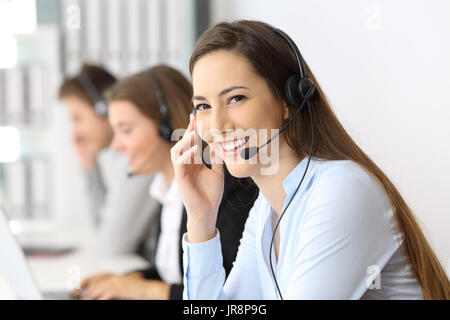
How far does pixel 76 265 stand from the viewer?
1650 mm

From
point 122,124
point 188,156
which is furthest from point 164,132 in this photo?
point 188,156

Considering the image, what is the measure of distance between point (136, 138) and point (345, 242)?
75 centimetres

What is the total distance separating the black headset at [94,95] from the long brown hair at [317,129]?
1.32 metres

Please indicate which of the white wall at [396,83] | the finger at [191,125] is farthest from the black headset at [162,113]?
the white wall at [396,83]

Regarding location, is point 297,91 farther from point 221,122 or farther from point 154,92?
point 154,92

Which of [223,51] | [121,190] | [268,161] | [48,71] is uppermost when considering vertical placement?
[223,51]

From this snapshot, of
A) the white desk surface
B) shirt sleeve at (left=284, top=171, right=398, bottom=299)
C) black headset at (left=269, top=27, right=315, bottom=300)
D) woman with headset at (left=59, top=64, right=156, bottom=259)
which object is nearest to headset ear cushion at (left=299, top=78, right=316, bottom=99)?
black headset at (left=269, top=27, right=315, bottom=300)

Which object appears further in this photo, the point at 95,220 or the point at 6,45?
the point at 6,45

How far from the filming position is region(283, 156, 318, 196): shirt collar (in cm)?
67

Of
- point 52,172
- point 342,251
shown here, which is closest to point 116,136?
point 342,251

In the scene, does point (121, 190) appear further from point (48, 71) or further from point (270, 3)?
point (270, 3)

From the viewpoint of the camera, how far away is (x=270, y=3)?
0.76 m

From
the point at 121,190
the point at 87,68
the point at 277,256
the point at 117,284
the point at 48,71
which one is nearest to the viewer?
the point at 277,256
